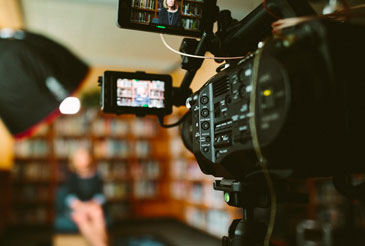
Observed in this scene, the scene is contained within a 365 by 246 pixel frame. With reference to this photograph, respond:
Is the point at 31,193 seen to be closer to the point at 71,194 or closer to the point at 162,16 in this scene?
the point at 71,194

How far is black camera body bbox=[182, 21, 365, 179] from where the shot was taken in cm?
42

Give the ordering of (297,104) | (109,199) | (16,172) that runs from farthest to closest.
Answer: (109,199)
(16,172)
(297,104)

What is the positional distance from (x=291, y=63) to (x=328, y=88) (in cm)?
6

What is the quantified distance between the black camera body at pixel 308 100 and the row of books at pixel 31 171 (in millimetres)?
4747

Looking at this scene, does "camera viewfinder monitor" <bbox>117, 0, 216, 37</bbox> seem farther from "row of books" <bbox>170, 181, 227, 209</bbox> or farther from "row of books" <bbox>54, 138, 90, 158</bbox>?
"row of books" <bbox>54, 138, 90, 158</bbox>

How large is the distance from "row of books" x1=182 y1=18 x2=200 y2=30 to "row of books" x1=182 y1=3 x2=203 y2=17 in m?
0.01

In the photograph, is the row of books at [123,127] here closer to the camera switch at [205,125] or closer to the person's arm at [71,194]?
the person's arm at [71,194]

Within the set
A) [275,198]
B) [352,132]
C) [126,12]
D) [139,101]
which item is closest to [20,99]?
[139,101]

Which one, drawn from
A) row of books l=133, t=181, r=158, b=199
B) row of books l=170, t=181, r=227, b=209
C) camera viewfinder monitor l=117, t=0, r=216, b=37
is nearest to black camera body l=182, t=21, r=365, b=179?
camera viewfinder monitor l=117, t=0, r=216, b=37

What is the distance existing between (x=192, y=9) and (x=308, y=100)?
392mm

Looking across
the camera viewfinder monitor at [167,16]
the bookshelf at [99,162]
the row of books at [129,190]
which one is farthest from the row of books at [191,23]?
the row of books at [129,190]

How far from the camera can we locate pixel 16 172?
14.9 ft

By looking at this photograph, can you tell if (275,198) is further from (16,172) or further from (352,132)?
(16,172)

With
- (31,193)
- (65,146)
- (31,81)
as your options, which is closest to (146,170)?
(65,146)
